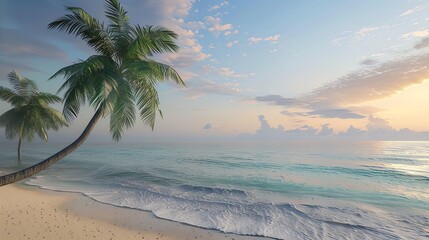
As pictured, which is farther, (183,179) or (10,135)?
(10,135)

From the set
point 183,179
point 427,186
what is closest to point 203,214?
point 183,179

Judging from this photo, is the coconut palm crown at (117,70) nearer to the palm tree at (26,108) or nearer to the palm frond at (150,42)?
the palm frond at (150,42)

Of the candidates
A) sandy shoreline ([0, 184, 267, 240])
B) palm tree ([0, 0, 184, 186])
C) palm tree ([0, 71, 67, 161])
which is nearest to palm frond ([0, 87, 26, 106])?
palm tree ([0, 71, 67, 161])

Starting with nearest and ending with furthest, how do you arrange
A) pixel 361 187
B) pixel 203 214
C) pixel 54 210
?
pixel 54 210
pixel 203 214
pixel 361 187

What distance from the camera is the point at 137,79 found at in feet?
31.2

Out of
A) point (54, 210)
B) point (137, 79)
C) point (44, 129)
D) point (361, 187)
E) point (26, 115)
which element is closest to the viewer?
point (137, 79)

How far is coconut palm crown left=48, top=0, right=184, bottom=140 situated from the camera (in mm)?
8617

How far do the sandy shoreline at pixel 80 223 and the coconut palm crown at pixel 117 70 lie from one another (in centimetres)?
367

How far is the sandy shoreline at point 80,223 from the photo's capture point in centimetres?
881

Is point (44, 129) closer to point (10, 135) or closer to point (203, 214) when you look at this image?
point (10, 135)

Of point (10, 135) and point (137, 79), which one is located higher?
point (137, 79)

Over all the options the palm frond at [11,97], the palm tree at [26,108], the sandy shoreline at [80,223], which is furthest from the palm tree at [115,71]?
the palm frond at [11,97]

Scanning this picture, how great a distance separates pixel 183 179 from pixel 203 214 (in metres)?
12.5

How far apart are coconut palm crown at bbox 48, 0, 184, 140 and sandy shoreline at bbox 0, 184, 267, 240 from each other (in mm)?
3674
